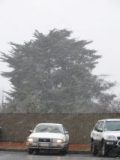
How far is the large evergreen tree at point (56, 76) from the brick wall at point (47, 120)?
68.5ft

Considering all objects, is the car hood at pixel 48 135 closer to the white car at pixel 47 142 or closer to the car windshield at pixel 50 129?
the white car at pixel 47 142

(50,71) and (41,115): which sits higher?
(50,71)

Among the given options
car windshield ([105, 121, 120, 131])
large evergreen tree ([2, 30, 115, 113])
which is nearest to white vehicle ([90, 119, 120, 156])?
car windshield ([105, 121, 120, 131])

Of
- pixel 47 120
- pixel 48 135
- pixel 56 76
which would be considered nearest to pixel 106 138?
pixel 48 135

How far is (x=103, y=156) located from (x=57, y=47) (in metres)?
39.9

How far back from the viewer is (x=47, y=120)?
3875 cm

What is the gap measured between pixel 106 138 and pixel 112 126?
1394mm

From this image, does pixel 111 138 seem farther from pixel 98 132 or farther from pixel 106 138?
pixel 98 132

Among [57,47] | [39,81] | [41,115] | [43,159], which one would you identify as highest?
[57,47]

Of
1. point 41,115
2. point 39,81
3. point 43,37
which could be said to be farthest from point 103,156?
point 43,37

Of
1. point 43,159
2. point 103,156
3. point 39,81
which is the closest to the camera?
point 43,159

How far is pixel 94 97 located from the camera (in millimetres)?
67500

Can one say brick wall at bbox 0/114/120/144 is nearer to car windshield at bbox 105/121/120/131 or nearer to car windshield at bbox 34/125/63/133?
car windshield at bbox 34/125/63/133

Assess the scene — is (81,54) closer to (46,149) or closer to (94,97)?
(94,97)
